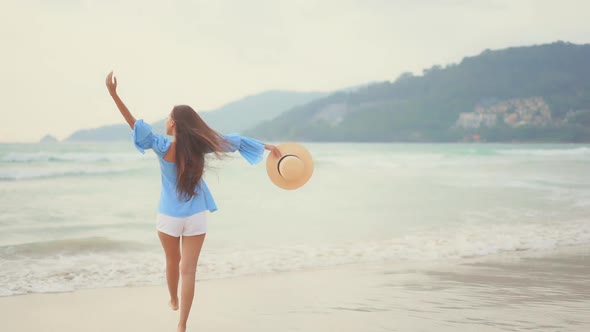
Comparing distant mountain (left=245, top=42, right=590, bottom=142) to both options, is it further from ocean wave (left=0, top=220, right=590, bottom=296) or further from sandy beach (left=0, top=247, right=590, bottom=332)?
sandy beach (left=0, top=247, right=590, bottom=332)

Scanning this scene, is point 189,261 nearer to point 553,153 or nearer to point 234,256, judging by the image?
point 234,256

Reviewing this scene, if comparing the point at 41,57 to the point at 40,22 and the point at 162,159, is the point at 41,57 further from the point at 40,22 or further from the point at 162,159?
the point at 162,159

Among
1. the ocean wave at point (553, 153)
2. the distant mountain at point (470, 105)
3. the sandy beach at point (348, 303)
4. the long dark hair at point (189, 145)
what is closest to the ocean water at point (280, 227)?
the long dark hair at point (189, 145)

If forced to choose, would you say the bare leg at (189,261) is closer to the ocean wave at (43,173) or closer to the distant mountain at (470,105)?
the ocean wave at (43,173)

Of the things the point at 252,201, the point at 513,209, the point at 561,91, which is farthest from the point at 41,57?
the point at 561,91

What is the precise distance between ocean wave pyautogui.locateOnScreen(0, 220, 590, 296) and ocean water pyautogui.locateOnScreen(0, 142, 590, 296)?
13 millimetres

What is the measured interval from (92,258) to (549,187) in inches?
548

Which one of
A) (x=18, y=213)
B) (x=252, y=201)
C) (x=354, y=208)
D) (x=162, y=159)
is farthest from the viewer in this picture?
(x=252, y=201)

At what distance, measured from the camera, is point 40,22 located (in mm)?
45969

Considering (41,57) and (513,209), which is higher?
(41,57)

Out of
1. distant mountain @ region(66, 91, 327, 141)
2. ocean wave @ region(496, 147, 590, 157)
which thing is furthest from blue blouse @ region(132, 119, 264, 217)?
distant mountain @ region(66, 91, 327, 141)

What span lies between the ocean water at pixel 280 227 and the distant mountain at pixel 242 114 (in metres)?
36.5

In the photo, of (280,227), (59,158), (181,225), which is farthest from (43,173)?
(181,225)

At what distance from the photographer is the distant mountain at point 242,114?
5594 centimetres
